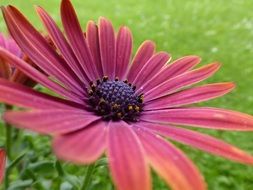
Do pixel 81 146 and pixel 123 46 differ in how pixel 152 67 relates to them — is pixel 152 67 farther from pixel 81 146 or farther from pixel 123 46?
pixel 81 146

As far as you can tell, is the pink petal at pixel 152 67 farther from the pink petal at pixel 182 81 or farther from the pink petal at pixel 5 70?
the pink petal at pixel 5 70

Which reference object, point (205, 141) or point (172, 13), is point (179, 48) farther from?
point (205, 141)

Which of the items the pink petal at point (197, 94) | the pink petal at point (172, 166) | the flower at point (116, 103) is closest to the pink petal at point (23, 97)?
the flower at point (116, 103)

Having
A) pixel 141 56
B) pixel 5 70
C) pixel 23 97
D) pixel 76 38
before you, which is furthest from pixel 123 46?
pixel 23 97

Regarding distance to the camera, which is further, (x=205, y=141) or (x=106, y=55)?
(x=106, y=55)

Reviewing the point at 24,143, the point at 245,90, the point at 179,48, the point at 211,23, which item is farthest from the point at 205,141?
the point at 211,23

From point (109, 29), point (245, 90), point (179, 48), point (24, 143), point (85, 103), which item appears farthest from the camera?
point (179, 48)

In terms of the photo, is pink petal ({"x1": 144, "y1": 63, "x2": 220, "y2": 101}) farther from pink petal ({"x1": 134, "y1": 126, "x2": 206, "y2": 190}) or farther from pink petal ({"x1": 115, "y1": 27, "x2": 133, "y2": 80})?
pink petal ({"x1": 134, "y1": 126, "x2": 206, "y2": 190})

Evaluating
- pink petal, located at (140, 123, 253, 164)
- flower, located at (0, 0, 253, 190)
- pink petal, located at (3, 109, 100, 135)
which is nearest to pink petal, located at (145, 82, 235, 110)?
flower, located at (0, 0, 253, 190)
